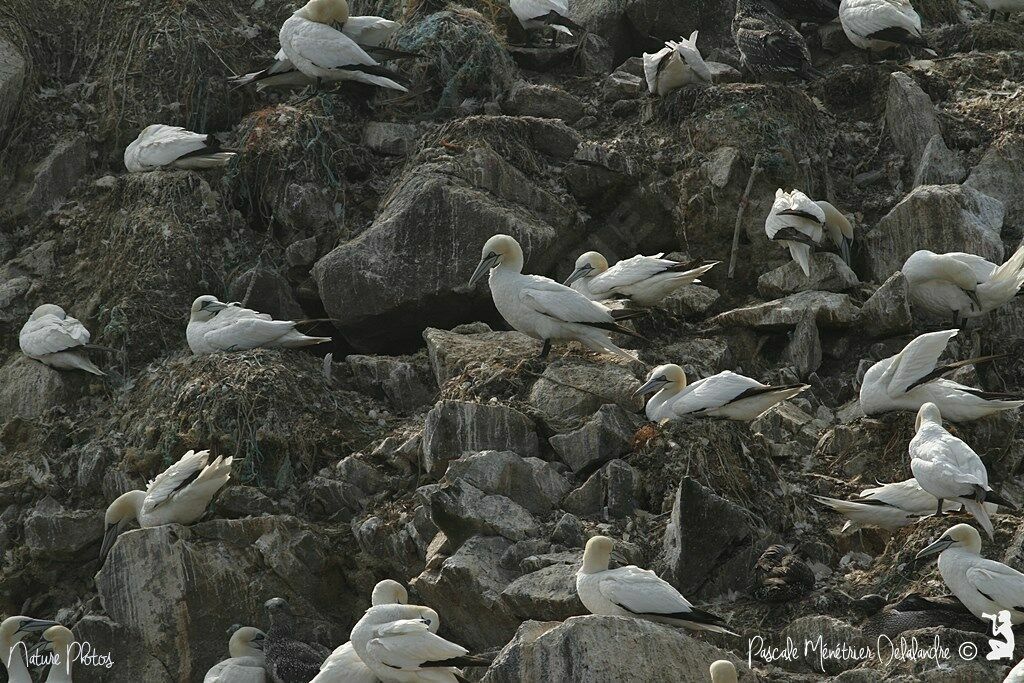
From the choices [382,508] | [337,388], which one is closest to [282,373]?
[337,388]

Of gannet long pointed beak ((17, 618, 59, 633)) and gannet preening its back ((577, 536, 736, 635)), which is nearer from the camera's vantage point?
gannet preening its back ((577, 536, 736, 635))

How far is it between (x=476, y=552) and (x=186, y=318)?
5137 mm

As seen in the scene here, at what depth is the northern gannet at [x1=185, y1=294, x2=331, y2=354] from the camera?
539 inches

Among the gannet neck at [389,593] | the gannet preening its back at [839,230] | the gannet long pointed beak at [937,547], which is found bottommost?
the gannet neck at [389,593]

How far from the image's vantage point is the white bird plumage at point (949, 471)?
1033 cm

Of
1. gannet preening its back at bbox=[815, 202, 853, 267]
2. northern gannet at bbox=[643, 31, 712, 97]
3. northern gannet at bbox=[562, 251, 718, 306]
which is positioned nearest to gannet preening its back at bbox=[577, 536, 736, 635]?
northern gannet at bbox=[562, 251, 718, 306]

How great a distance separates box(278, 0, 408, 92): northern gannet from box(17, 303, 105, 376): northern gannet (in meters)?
3.46

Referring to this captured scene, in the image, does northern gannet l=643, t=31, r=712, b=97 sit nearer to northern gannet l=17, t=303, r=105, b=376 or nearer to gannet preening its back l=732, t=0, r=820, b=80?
gannet preening its back l=732, t=0, r=820, b=80

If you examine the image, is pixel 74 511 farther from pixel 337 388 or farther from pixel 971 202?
pixel 971 202

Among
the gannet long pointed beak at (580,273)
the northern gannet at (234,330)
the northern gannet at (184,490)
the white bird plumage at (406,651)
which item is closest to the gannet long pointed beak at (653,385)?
the gannet long pointed beak at (580,273)

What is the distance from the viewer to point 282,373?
528 inches

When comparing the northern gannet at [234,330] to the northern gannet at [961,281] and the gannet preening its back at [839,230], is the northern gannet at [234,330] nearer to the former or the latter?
the gannet preening its back at [839,230]

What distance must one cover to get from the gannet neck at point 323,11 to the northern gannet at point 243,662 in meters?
6.96

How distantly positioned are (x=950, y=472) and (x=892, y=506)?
0.68 metres
